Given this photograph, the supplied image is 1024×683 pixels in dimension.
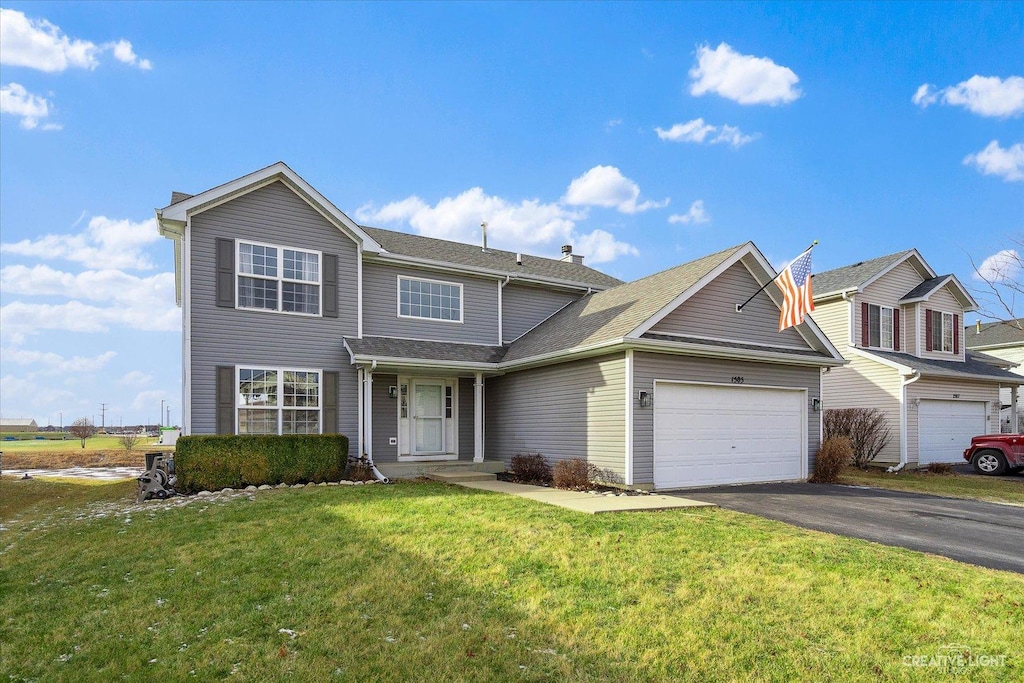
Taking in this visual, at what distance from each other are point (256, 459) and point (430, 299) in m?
6.09

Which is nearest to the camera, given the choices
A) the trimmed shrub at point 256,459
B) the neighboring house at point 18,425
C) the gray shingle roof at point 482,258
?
the trimmed shrub at point 256,459

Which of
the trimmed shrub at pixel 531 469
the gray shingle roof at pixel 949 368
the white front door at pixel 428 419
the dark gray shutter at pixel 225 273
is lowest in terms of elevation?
the trimmed shrub at pixel 531 469

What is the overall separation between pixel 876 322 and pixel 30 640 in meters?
22.7

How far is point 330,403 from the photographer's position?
13867mm

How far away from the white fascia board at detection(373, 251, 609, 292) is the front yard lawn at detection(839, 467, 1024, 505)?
8700 mm

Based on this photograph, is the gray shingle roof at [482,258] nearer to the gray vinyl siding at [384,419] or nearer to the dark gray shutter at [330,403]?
the gray vinyl siding at [384,419]

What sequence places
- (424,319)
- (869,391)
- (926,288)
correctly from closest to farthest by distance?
(424,319)
(869,391)
(926,288)

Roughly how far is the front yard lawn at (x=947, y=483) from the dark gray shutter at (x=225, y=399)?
46.2ft

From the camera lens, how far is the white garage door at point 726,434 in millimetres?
12211

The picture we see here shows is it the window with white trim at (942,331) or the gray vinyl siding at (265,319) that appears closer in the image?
the gray vinyl siding at (265,319)

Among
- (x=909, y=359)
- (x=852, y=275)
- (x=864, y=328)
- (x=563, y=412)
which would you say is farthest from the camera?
(x=852, y=275)

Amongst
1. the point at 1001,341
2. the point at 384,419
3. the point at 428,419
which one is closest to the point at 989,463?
the point at 428,419

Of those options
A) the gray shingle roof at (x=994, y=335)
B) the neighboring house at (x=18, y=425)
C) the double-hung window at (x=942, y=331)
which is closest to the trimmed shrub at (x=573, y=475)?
the double-hung window at (x=942, y=331)

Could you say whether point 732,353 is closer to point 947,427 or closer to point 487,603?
point 487,603
